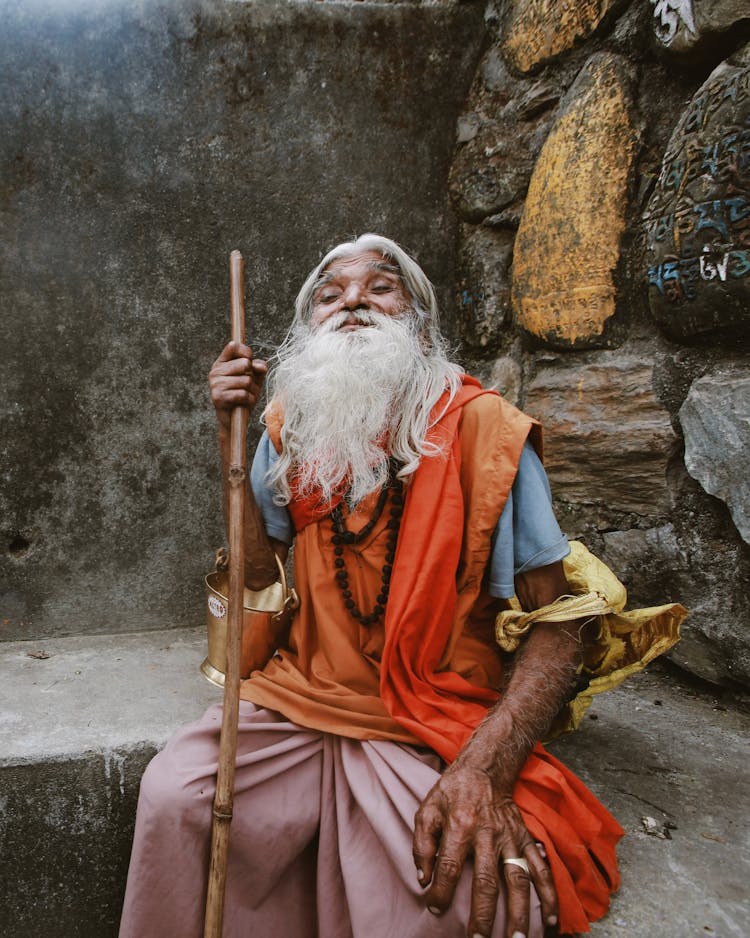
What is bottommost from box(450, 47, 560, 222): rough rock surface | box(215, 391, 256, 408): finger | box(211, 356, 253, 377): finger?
box(215, 391, 256, 408): finger

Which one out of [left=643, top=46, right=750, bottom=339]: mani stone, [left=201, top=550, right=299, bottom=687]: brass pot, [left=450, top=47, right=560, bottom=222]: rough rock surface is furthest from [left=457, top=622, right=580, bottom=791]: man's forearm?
[left=450, top=47, right=560, bottom=222]: rough rock surface

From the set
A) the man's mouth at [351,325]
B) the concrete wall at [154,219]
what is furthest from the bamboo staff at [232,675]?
the concrete wall at [154,219]

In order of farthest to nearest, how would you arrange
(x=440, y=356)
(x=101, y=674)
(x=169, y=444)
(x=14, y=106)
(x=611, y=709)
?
(x=169, y=444) < (x=14, y=106) < (x=101, y=674) < (x=611, y=709) < (x=440, y=356)

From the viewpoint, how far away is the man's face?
2146 millimetres

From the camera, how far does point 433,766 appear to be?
1627 mm

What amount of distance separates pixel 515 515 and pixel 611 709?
3.24 feet

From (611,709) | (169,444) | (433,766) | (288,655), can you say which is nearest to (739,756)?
(611,709)

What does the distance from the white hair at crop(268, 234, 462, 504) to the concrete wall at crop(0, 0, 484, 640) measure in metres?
1.02

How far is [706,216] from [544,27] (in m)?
1.21

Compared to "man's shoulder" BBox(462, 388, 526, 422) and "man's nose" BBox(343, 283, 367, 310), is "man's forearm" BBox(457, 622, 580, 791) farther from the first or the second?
"man's nose" BBox(343, 283, 367, 310)

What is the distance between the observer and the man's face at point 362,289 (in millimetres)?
2146

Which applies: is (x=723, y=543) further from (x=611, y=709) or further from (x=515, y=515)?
(x=515, y=515)

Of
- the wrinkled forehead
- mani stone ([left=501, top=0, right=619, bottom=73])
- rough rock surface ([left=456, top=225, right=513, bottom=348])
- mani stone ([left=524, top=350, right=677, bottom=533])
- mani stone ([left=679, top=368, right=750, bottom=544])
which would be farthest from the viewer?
rough rock surface ([left=456, top=225, right=513, bottom=348])

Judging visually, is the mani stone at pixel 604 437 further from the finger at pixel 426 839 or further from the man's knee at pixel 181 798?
the man's knee at pixel 181 798
